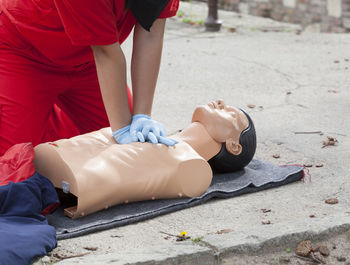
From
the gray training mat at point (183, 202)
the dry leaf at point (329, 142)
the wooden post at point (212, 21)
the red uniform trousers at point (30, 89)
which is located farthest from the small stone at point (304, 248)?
the wooden post at point (212, 21)

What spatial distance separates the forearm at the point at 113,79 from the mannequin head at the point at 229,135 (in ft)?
1.30

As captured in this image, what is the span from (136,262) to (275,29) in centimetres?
578

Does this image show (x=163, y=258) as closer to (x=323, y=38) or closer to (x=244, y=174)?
(x=244, y=174)

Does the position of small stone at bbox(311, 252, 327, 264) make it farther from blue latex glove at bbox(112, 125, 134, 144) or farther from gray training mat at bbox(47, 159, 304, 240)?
blue latex glove at bbox(112, 125, 134, 144)

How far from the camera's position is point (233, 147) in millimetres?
2949

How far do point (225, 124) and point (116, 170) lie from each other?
61cm

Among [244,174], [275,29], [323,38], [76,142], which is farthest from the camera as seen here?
[275,29]

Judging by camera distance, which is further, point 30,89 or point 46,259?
point 30,89

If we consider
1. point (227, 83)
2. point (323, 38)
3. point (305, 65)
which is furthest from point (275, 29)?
point (227, 83)

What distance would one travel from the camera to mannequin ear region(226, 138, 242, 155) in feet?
9.64

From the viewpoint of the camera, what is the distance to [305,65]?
5.53 metres

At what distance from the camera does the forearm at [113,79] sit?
2.68 meters

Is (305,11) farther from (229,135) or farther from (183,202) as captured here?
(183,202)

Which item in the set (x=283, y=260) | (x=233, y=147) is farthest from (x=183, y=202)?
(x=283, y=260)
